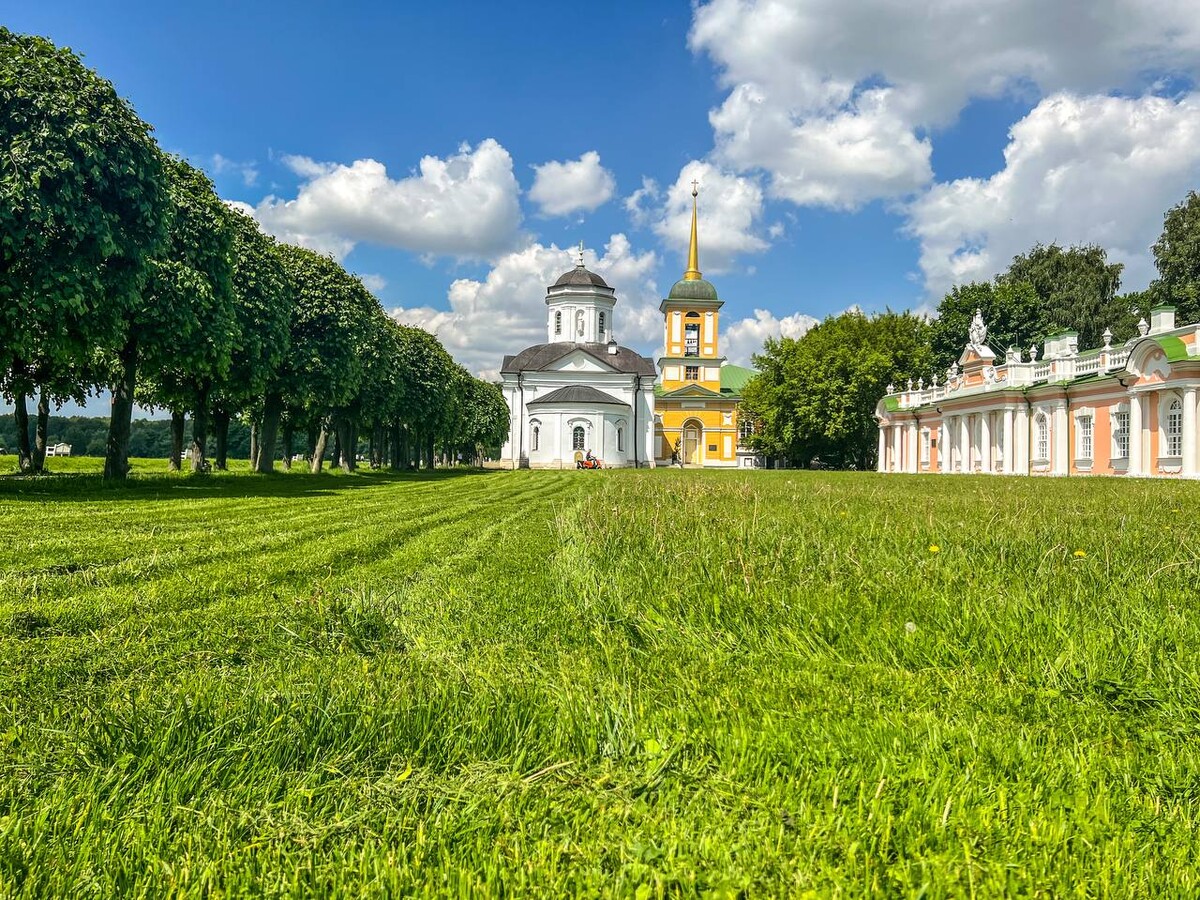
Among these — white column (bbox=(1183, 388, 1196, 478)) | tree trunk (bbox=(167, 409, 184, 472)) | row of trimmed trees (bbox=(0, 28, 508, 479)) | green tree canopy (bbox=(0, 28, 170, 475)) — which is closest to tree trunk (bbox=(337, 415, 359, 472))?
row of trimmed trees (bbox=(0, 28, 508, 479))

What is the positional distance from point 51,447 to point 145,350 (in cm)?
8667

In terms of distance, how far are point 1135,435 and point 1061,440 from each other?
15.1 feet

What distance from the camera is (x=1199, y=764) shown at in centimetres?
220

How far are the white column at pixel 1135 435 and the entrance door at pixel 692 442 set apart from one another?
4722cm

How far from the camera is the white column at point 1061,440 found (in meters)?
32.3

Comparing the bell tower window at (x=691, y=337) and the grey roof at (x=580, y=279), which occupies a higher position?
the grey roof at (x=580, y=279)

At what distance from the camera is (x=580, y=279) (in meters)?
72.8

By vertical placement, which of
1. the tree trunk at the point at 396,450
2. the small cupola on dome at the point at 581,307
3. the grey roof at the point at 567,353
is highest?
the small cupola on dome at the point at 581,307

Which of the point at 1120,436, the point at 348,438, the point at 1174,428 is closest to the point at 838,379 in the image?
the point at 1120,436

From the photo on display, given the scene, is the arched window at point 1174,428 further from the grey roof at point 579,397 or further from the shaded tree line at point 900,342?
the grey roof at point 579,397

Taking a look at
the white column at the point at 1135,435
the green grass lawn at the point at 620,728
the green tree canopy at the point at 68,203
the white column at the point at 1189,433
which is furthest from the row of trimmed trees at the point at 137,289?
the white column at the point at 1189,433

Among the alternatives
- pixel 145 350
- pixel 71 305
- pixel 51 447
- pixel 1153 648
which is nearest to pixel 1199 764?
pixel 1153 648

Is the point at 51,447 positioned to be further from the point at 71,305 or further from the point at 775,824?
the point at 775,824

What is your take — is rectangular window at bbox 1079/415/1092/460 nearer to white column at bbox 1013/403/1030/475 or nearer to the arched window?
white column at bbox 1013/403/1030/475
